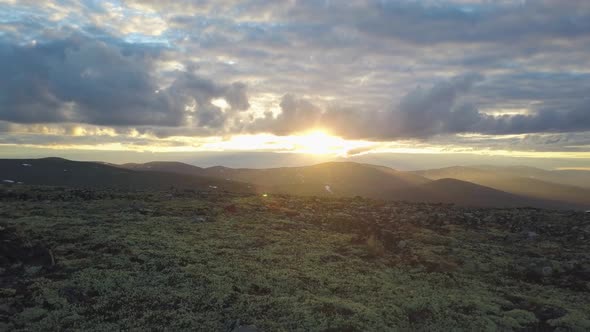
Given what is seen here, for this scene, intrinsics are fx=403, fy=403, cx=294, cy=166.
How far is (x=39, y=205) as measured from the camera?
26031 millimetres

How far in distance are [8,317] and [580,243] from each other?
25418mm

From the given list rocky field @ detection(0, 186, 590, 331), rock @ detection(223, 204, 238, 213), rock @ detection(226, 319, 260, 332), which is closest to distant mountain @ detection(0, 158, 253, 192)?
rock @ detection(223, 204, 238, 213)

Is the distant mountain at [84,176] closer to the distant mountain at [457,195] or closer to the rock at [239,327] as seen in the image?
the distant mountain at [457,195]

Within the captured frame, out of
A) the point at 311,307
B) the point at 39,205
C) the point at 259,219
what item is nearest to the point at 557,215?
the point at 259,219

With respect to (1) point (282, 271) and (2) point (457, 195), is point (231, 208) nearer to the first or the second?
(1) point (282, 271)

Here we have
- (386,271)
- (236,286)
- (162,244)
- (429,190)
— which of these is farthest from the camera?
(429,190)

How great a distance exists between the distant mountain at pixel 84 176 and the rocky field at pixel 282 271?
9902 centimetres

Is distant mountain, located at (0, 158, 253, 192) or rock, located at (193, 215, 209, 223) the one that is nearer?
rock, located at (193, 215, 209, 223)

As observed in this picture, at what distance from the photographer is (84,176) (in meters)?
137

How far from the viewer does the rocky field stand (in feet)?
39.6

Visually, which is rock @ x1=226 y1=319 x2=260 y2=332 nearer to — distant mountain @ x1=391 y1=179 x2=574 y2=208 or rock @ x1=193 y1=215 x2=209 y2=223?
rock @ x1=193 y1=215 x2=209 y2=223

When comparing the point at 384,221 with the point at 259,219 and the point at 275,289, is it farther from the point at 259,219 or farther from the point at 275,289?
the point at 275,289

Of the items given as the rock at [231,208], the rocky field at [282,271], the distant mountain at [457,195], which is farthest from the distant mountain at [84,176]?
the rocky field at [282,271]

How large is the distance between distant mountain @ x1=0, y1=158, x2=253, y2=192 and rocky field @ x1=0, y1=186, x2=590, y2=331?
325ft
